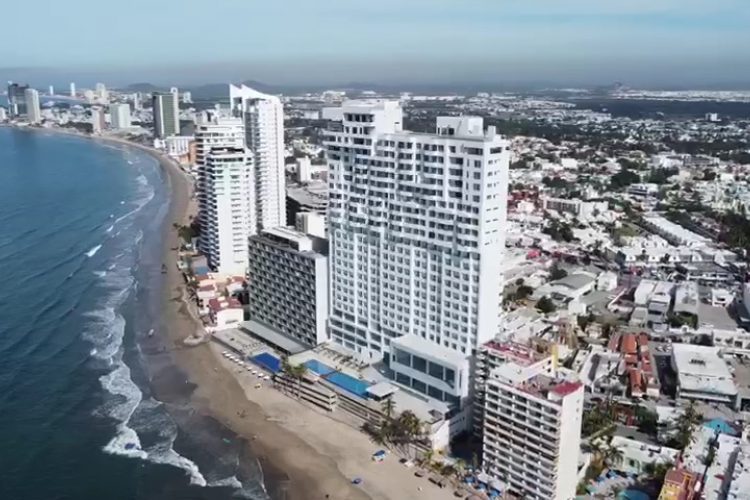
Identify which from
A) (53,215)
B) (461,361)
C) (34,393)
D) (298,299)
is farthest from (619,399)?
(53,215)

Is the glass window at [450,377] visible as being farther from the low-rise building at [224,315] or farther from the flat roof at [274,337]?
the low-rise building at [224,315]

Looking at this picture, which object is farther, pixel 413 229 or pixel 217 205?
pixel 217 205

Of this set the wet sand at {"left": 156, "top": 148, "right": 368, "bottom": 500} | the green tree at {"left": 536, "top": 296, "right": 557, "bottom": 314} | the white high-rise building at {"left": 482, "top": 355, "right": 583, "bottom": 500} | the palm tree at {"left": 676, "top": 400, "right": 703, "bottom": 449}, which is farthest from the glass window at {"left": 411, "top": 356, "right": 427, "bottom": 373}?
the green tree at {"left": 536, "top": 296, "right": 557, "bottom": 314}

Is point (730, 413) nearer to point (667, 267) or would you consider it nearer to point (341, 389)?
point (341, 389)

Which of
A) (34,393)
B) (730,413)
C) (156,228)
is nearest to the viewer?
(730,413)

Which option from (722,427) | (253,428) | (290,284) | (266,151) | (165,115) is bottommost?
(253,428)

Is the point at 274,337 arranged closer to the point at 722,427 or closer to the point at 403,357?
the point at 403,357

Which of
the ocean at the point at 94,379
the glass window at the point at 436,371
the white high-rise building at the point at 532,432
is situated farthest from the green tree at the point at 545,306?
the ocean at the point at 94,379

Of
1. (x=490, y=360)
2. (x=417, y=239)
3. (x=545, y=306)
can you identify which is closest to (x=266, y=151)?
(x=545, y=306)
